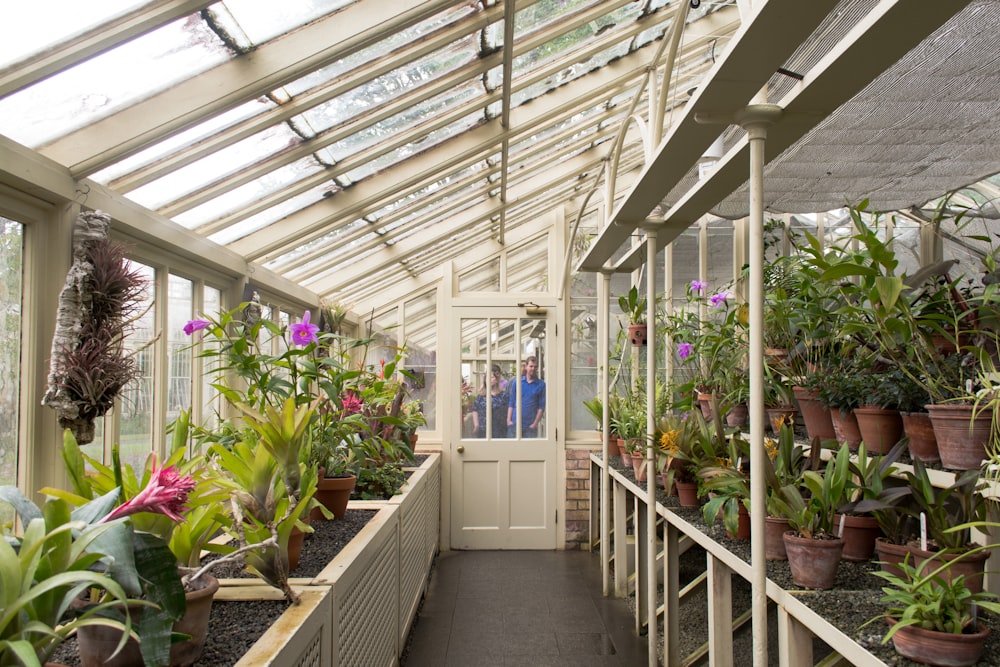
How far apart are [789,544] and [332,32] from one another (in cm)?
211

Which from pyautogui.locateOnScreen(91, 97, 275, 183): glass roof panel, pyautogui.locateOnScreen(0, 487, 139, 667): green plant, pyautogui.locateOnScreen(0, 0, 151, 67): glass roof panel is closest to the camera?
pyautogui.locateOnScreen(0, 487, 139, 667): green plant

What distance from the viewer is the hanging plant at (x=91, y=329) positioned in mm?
2066

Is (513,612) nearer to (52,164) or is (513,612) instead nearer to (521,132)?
(521,132)

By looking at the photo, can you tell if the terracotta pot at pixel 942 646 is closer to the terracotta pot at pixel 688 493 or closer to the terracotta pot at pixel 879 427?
the terracotta pot at pixel 879 427

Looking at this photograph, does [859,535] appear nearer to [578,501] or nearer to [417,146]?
[417,146]

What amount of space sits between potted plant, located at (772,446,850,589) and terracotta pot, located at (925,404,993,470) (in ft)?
0.76

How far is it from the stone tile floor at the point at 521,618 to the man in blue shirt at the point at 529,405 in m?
1.09

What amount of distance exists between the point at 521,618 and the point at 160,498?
3.46 metres

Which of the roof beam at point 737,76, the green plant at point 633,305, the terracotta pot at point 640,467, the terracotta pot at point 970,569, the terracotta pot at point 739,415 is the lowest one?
the terracotta pot at point 640,467

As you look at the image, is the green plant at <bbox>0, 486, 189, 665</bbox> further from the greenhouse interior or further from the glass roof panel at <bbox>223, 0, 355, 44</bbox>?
the glass roof panel at <bbox>223, 0, 355, 44</bbox>

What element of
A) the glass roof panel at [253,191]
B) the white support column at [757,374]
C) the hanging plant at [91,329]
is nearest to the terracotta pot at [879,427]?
the white support column at [757,374]

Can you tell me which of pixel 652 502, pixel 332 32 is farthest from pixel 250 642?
pixel 652 502

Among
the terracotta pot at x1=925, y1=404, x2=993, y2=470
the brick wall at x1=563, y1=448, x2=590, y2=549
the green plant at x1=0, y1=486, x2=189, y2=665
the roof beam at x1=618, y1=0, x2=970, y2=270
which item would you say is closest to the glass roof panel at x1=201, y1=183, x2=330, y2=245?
the roof beam at x1=618, y1=0, x2=970, y2=270

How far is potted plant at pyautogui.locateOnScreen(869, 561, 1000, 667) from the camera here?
1.35 meters
